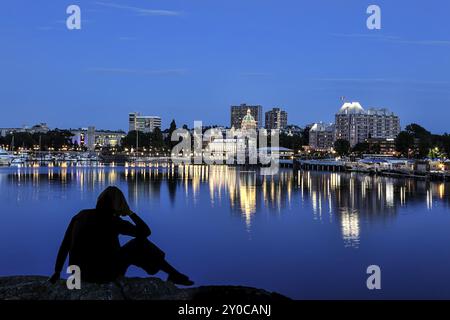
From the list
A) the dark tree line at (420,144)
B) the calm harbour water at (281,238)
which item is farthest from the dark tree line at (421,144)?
the calm harbour water at (281,238)

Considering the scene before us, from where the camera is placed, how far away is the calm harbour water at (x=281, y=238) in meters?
17.9

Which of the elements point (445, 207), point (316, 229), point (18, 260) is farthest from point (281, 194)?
point (18, 260)

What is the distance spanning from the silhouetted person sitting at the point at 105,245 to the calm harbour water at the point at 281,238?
1006 cm

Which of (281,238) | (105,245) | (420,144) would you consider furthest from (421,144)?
(105,245)

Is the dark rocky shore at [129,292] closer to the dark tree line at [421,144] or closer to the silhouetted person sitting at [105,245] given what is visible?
the silhouetted person sitting at [105,245]

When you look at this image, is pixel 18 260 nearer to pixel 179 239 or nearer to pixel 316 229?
pixel 179 239

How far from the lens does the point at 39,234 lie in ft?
89.6

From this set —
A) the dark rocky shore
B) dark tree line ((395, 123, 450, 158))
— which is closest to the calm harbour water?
the dark rocky shore

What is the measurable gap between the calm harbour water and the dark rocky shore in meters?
10.00

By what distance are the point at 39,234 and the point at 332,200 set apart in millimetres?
26295

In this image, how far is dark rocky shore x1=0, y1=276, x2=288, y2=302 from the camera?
6.02m

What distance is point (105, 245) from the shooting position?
652cm

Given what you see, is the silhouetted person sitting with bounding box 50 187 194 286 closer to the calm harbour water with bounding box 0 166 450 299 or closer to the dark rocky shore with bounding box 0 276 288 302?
the dark rocky shore with bounding box 0 276 288 302

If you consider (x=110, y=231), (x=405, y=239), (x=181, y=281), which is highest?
(x=110, y=231)
